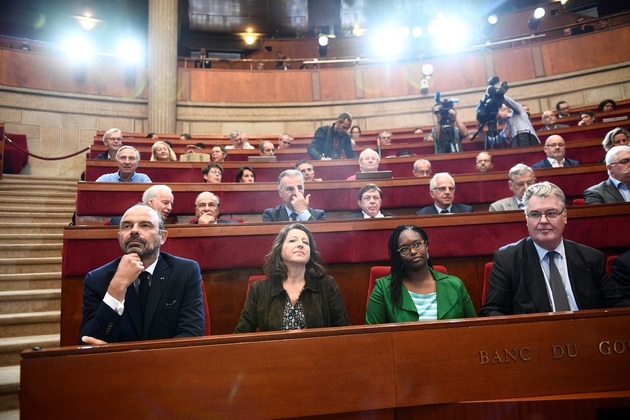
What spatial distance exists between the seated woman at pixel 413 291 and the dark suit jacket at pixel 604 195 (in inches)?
26.3

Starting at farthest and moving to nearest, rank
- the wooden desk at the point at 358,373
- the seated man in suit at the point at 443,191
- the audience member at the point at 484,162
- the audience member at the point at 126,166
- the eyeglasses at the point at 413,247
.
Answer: the audience member at the point at 484,162 < the audience member at the point at 126,166 < the seated man in suit at the point at 443,191 < the eyeglasses at the point at 413,247 < the wooden desk at the point at 358,373

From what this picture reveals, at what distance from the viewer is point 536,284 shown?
94 cm

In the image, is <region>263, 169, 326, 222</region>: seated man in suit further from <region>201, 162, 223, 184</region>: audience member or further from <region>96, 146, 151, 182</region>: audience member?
<region>96, 146, 151, 182</region>: audience member

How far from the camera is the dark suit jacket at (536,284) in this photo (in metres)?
0.92

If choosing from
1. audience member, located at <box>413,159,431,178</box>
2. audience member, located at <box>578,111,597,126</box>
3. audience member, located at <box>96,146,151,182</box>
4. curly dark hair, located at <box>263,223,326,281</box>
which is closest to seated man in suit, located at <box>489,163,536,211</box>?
audience member, located at <box>413,159,431,178</box>

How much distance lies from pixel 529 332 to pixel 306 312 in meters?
0.51

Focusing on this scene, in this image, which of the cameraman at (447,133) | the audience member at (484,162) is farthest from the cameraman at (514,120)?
the audience member at (484,162)

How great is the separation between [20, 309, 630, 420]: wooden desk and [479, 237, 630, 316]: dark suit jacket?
0.99ft

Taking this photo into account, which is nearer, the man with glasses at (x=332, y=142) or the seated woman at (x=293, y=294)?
the seated woman at (x=293, y=294)

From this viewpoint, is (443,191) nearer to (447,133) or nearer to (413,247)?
(413,247)

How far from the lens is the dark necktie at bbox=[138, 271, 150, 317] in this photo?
0.88m

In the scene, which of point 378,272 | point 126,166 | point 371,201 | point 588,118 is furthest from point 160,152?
point 588,118

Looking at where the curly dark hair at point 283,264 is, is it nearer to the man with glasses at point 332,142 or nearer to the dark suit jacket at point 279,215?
the dark suit jacket at point 279,215

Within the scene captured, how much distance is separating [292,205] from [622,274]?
0.98 meters
